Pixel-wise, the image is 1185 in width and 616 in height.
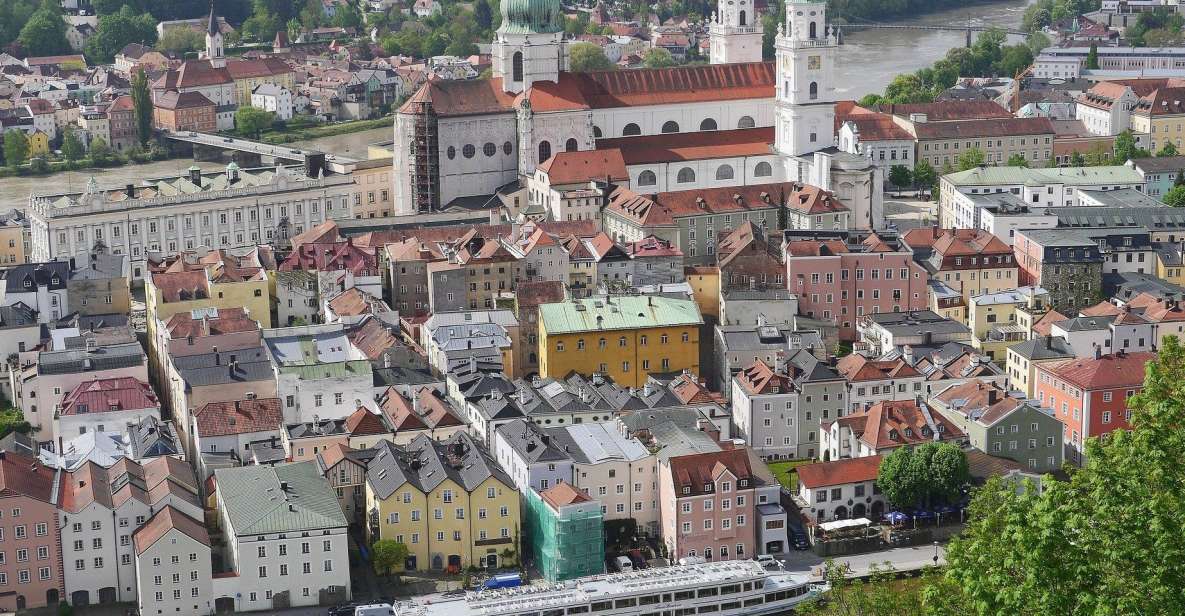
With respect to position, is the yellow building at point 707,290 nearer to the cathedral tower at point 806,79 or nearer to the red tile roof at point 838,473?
the red tile roof at point 838,473

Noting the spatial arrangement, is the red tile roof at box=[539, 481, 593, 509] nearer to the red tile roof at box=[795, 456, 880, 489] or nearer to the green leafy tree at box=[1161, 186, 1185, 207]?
the red tile roof at box=[795, 456, 880, 489]

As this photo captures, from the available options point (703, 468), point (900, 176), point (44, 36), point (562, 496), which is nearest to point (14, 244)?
point (900, 176)

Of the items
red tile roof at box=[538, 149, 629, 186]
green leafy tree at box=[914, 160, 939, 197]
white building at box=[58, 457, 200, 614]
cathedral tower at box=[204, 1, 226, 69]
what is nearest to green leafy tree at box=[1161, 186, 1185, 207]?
green leafy tree at box=[914, 160, 939, 197]

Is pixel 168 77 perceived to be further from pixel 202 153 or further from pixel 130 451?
pixel 130 451

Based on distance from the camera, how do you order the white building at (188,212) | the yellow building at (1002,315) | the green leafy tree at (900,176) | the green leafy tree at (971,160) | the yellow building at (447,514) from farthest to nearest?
1. the green leafy tree at (900,176)
2. the green leafy tree at (971,160)
3. the white building at (188,212)
4. the yellow building at (1002,315)
5. the yellow building at (447,514)

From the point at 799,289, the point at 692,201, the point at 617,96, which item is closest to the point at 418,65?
the point at 617,96

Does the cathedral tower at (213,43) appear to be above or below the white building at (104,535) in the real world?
above

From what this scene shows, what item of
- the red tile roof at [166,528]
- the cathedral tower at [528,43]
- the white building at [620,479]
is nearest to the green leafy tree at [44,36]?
the cathedral tower at [528,43]
